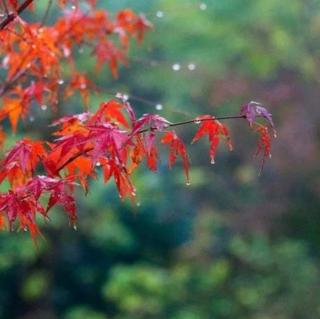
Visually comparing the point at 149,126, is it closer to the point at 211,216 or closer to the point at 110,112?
the point at 110,112

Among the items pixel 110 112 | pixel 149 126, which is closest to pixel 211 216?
pixel 110 112

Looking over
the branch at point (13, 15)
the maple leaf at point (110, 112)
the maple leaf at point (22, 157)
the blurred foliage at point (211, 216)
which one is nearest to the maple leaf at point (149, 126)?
the maple leaf at point (110, 112)

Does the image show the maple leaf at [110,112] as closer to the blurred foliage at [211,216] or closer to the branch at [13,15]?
the branch at [13,15]

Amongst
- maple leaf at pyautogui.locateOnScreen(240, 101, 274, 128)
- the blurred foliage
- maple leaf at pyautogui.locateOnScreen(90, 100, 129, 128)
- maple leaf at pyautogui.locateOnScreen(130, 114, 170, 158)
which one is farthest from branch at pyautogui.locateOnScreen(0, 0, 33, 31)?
the blurred foliage

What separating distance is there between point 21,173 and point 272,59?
11.6 feet

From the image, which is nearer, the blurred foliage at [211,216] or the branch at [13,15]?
the branch at [13,15]

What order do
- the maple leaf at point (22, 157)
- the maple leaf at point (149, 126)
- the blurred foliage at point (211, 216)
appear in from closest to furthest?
the maple leaf at point (149, 126) → the maple leaf at point (22, 157) → the blurred foliage at point (211, 216)

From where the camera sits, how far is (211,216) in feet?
16.5

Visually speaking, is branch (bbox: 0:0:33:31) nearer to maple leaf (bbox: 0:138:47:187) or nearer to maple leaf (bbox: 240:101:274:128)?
maple leaf (bbox: 0:138:47:187)

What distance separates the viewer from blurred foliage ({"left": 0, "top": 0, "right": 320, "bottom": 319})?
4660 mm

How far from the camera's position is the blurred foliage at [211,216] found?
466 cm

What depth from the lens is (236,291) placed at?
182 inches

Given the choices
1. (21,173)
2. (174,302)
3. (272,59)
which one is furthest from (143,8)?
(21,173)

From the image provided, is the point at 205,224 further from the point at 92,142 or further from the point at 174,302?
the point at 92,142
